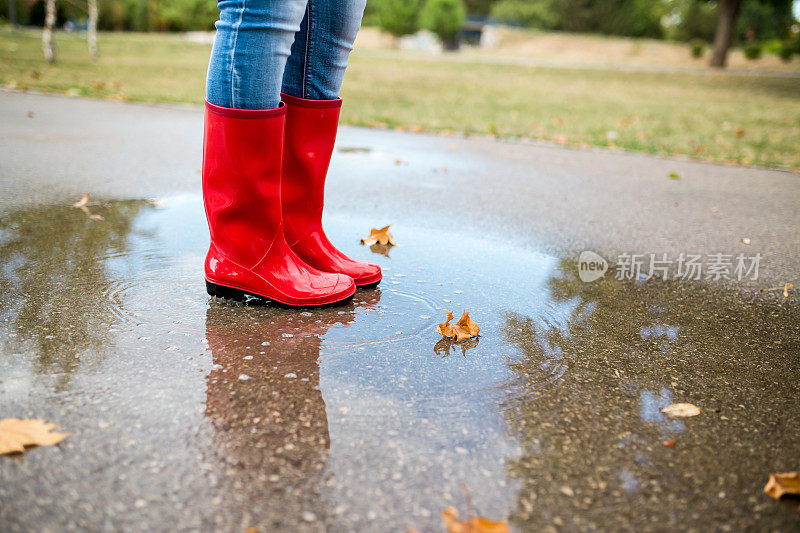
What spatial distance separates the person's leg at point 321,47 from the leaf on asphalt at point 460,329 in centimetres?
Answer: 82

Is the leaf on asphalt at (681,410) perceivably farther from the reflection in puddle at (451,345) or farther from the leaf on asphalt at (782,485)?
the reflection in puddle at (451,345)

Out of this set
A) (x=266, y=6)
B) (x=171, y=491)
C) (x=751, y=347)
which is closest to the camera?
(x=171, y=491)

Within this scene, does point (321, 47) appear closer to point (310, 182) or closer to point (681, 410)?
point (310, 182)

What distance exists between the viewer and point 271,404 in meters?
1.49

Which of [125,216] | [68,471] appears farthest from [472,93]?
[68,471]

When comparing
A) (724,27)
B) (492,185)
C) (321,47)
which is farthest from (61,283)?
(724,27)

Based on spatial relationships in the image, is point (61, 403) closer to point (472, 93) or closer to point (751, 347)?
point (751, 347)

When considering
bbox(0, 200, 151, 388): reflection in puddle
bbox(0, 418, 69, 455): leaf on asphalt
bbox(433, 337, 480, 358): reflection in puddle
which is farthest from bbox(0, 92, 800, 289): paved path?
bbox(0, 418, 69, 455): leaf on asphalt

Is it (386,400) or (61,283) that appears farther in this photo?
(61,283)

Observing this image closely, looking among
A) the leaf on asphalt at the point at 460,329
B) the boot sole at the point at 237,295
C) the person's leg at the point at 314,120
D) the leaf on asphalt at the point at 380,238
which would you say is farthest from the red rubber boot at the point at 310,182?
the leaf on asphalt at the point at 380,238

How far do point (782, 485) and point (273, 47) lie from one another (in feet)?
5.11

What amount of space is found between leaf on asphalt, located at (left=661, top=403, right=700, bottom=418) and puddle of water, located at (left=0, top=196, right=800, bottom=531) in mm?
32

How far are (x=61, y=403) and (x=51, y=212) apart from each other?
1.85 m

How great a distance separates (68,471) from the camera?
4.00ft
